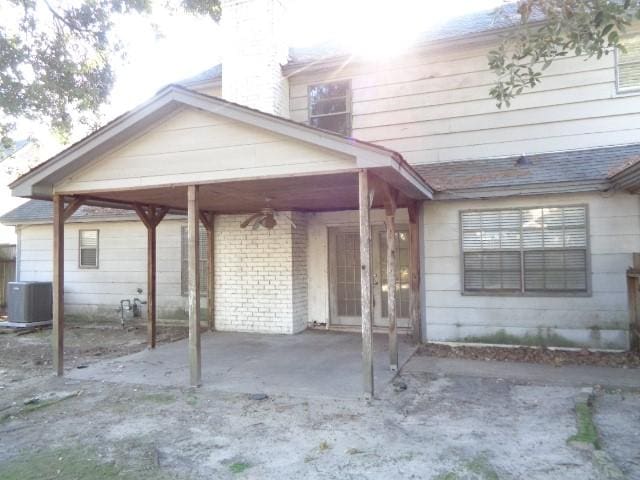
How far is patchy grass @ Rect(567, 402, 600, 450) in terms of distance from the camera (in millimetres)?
3863

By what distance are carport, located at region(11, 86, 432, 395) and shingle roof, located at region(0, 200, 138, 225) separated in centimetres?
474

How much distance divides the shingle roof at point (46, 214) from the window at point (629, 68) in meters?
9.91

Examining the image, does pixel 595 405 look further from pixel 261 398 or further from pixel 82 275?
pixel 82 275

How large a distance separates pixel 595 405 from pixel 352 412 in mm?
2510

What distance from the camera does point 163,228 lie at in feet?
36.3

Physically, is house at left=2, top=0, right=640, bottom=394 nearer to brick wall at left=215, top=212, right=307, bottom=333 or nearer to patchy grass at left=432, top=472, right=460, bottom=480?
brick wall at left=215, top=212, right=307, bottom=333

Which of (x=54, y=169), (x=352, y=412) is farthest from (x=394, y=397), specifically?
(x=54, y=169)

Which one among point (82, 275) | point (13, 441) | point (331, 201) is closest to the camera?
point (13, 441)

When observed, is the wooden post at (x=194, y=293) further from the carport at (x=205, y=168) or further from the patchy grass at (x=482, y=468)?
the patchy grass at (x=482, y=468)

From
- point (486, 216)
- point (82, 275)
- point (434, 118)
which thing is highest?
point (434, 118)

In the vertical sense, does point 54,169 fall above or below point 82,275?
above

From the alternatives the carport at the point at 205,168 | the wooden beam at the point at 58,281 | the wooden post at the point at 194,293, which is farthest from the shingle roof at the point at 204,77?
the wooden post at the point at 194,293

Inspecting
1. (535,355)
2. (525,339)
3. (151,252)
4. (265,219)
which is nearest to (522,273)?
(525,339)

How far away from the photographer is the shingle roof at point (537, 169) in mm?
6945
